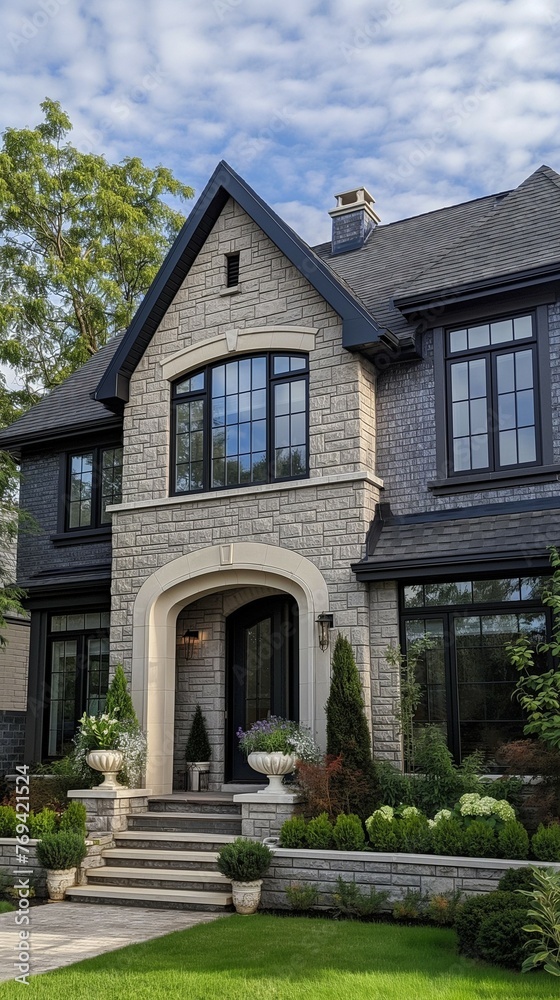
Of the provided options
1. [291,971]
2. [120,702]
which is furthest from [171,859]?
[291,971]

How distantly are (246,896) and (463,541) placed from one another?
4494 millimetres

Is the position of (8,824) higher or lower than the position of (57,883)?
higher

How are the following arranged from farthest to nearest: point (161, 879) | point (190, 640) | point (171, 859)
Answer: point (190, 640), point (171, 859), point (161, 879)

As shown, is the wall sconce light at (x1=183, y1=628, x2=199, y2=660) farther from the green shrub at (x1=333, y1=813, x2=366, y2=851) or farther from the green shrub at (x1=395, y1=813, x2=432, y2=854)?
the green shrub at (x1=395, y1=813, x2=432, y2=854)

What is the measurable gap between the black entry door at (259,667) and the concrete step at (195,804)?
1261 millimetres

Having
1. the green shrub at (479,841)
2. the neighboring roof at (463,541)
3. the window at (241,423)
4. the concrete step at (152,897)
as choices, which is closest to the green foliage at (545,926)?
the green shrub at (479,841)

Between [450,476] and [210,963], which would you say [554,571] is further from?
[210,963]

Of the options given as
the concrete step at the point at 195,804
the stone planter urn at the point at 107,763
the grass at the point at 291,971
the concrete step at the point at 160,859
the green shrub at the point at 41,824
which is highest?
the stone planter urn at the point at 107,763

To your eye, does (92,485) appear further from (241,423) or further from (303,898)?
(303,898)

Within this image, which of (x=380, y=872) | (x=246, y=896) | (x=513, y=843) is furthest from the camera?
(x=246, y=896)

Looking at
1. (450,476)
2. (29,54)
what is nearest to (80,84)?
(29,54)

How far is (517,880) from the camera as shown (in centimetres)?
802

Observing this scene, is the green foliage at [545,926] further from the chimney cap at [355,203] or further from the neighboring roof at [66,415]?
the chimney cap at [355,203]

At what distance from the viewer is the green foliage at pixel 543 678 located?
962cm
